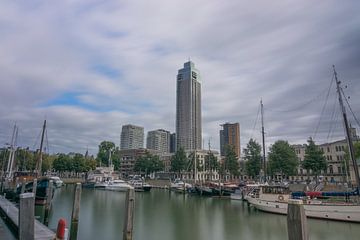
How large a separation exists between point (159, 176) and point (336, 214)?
108 metres

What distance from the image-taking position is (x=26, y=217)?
12.4 m

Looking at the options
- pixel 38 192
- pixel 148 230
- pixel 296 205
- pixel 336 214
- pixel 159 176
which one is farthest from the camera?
pixel 159 176

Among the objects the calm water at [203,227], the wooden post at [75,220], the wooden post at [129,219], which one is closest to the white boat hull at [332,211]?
the calm water at [203,227]

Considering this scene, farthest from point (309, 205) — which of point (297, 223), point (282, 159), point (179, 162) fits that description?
point (179, 162)

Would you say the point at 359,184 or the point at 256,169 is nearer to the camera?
the point at 359,184

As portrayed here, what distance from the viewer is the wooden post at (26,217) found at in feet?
40.3

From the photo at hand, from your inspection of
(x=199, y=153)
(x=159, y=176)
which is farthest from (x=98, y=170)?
(x=199, y=153)

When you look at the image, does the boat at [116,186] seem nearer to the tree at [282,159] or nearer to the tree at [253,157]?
the tree at [253,157]

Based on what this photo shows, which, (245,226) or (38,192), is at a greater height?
(38,192)

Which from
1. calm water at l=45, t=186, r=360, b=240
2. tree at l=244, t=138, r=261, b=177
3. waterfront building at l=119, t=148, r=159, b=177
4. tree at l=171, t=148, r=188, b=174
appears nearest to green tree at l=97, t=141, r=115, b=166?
tree at l=171, t=148, r=188, b=174

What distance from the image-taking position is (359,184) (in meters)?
25.7

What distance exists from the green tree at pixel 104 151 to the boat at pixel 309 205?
8851cm

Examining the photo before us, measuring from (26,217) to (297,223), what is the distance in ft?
37.5

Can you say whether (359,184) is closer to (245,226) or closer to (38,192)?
(245,226)
